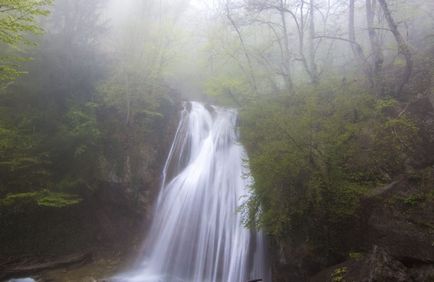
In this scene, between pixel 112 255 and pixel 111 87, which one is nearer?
pixel 112 255

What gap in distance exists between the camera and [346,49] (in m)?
19.0

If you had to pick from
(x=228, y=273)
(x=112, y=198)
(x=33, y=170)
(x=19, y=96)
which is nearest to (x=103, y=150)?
(x=112, y=198)

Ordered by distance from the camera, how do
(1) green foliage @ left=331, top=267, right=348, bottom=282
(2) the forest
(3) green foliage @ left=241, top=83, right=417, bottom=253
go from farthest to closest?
(3) green foliage @ left=241, top=83, right=417, bottom=253 < (2) the forest < (1) green foliage @ left=331, top=267, right=348, bottom=282

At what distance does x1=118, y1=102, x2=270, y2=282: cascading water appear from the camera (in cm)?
941

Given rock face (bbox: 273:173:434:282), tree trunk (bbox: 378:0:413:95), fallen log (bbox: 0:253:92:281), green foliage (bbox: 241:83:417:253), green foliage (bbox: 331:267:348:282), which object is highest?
tree trunk (bbox: 378:0:413:95)

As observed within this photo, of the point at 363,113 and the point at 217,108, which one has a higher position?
the point at 217,108

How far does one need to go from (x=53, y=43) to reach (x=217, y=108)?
9250 millimetres

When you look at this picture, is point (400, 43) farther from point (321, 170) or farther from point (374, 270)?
point (374, 270)

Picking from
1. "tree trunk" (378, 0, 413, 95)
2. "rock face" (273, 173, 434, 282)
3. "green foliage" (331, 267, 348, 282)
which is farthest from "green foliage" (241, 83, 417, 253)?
"tree trunk" (378, 0, 413, 95)

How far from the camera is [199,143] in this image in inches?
577

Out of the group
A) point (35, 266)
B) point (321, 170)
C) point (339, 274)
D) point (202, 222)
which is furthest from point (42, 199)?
point (339, 274)

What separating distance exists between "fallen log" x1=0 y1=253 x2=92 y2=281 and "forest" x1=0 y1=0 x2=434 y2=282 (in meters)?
0.04

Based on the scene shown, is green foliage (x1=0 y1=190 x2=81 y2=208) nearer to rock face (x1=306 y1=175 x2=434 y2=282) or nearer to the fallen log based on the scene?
the fallen log

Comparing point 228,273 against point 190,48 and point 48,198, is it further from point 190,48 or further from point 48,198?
point 190,48
